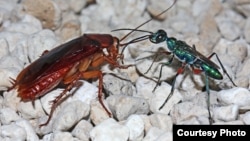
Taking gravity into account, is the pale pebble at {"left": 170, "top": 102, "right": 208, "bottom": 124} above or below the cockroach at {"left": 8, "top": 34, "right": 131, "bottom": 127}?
below

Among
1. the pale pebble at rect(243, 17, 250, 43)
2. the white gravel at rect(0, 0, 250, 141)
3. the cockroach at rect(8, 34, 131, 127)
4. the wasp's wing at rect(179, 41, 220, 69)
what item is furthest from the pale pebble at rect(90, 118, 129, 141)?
the pale pebble at rect(243, 17, 250, 43)

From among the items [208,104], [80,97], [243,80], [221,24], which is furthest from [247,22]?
[80,97]

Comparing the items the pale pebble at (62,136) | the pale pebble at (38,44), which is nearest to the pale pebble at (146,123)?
the pale pebble at (62,136)

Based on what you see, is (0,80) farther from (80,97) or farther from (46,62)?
(80,97)

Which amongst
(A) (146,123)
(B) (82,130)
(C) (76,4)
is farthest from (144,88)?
(C) (76,4)

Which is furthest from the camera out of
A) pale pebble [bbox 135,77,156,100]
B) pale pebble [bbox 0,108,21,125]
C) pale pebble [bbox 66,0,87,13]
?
pale pebble [bbox 66,0,87,13]

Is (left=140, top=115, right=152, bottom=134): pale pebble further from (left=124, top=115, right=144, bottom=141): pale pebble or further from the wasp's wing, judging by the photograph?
the wasp's wing
